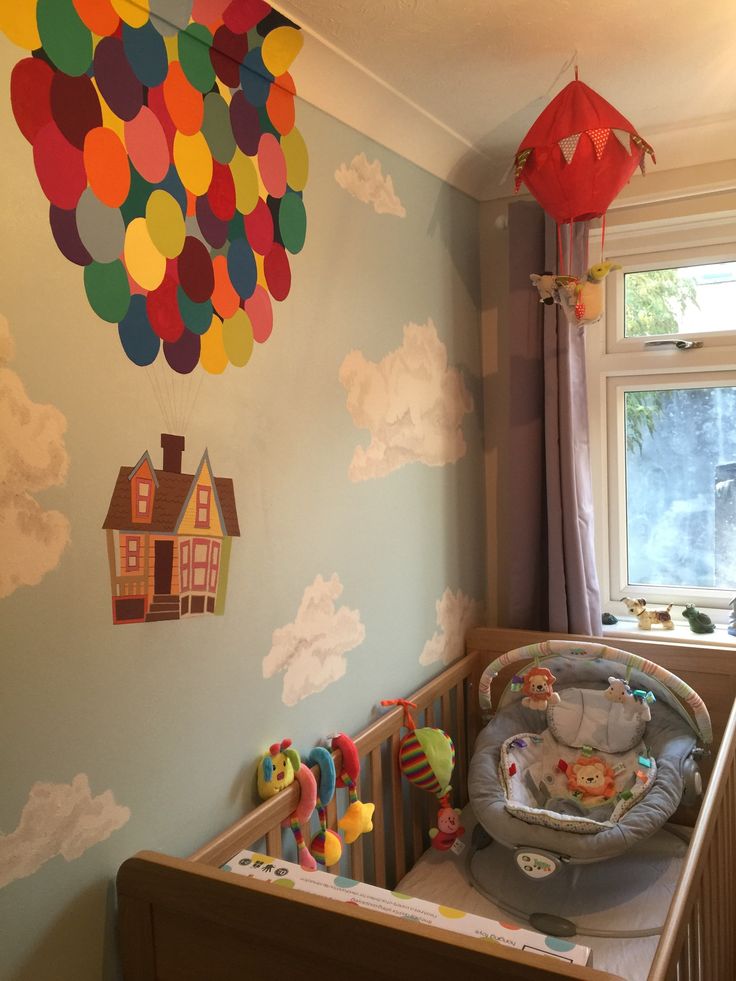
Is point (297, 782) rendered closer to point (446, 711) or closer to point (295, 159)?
point (446, 711)

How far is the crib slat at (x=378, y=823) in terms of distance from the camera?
2.10 metres

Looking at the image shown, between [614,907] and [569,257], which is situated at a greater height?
[569,257]

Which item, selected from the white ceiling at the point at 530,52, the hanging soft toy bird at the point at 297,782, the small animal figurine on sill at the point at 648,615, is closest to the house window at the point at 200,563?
the hanging soft toy bird at the point at 297,782

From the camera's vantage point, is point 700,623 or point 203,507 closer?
point 203,507

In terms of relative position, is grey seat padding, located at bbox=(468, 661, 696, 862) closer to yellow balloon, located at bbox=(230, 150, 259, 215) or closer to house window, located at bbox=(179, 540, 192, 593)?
house window, located at bbox=(179, 540, 192, 593)

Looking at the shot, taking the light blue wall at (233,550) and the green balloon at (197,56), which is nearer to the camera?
the light blue wall at (233,550)

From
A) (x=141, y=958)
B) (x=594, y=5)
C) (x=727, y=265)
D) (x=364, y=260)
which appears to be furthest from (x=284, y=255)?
(x=727, y=265)

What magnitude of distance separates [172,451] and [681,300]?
6.00 ft

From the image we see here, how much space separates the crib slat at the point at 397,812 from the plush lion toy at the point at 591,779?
17.1 inches

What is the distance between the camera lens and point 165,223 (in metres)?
1.47

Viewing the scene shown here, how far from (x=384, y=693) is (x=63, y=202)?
1.41 m

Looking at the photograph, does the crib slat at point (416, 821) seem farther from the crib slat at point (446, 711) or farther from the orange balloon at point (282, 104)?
the orange balloon at point (282, 104)

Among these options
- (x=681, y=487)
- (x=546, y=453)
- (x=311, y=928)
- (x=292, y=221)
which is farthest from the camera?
(x=681, y=487)

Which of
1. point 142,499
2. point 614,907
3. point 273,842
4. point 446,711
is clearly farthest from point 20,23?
point 614,907
